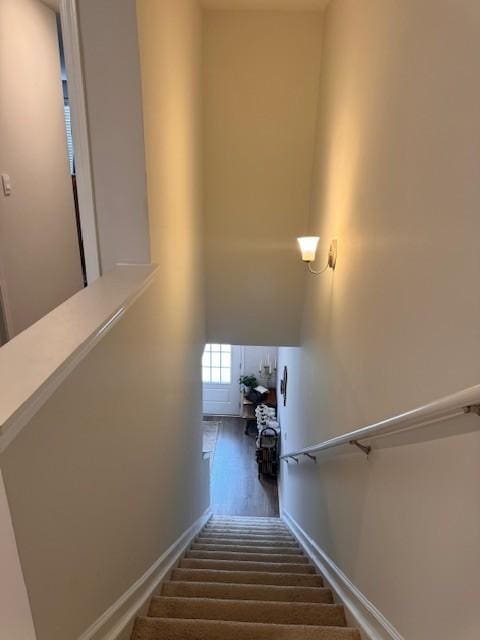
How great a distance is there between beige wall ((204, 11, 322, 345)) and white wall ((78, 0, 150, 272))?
6.59ft

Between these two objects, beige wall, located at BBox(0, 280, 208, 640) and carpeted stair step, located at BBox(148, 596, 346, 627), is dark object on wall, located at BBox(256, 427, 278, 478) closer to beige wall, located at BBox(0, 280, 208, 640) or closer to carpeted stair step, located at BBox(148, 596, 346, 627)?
beige wall, located at BBox(0, 280, 208, 640)

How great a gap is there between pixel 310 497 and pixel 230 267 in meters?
2.24

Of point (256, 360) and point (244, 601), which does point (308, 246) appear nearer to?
point (244, 601)

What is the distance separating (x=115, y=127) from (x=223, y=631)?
2029 millimetres

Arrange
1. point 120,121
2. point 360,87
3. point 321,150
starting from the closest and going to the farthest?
point 120,121 < point 360,87 < point 321,150

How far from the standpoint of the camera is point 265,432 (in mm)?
6410

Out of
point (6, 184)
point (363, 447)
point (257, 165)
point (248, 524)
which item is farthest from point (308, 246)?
point (248, 524)

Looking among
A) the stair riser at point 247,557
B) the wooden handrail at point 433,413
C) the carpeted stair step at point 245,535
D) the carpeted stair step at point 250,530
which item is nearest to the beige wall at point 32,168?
the stair riser at point 247,557

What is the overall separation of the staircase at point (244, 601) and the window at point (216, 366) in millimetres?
4956

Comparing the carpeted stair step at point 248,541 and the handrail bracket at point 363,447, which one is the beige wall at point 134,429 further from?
Result: the handrail bracket at point 363,447

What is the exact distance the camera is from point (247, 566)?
2555 mm

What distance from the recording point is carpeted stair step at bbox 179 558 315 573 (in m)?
2.51

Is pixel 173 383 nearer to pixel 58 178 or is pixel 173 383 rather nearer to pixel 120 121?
pixel 120 121

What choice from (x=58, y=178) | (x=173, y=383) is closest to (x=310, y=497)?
(x=173, y=383)
